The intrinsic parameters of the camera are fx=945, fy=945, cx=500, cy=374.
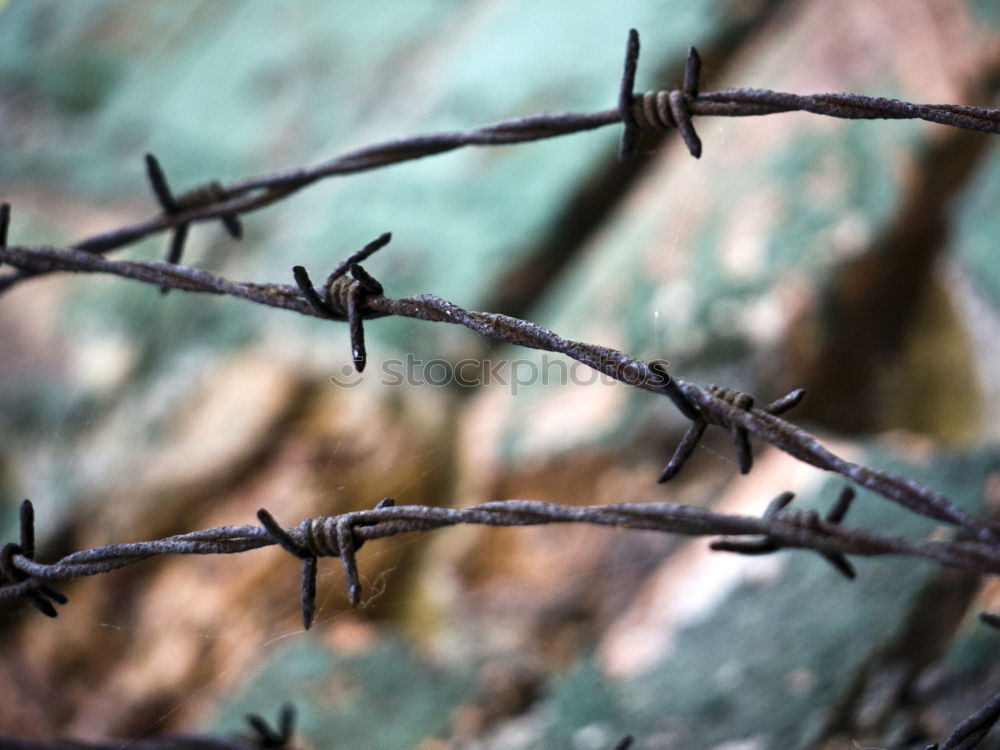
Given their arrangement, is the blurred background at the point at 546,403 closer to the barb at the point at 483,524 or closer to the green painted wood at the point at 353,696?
the green painted wood at the point at 353,696

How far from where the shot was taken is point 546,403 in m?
1.74

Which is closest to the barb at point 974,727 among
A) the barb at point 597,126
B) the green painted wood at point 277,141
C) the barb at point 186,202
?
the barb at point 597,126

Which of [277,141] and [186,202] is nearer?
[186,202]

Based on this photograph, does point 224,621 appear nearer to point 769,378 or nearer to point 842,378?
point 769,378

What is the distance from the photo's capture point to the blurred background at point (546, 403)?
1.41m

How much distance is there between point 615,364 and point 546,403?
114cm

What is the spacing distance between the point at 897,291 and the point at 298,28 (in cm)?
156

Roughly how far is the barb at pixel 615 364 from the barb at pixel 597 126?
0.19m

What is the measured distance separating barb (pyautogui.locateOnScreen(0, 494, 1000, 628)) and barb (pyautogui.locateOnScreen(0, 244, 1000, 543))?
2 centimetres

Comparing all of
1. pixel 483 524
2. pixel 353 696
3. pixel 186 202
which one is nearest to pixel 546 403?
pixel 353 696

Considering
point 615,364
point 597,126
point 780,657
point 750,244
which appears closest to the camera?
point 615,364

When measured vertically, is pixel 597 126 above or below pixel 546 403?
below

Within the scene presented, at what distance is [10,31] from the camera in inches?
99.3

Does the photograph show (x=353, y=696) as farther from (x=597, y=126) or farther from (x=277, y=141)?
(x=277, y=141)
